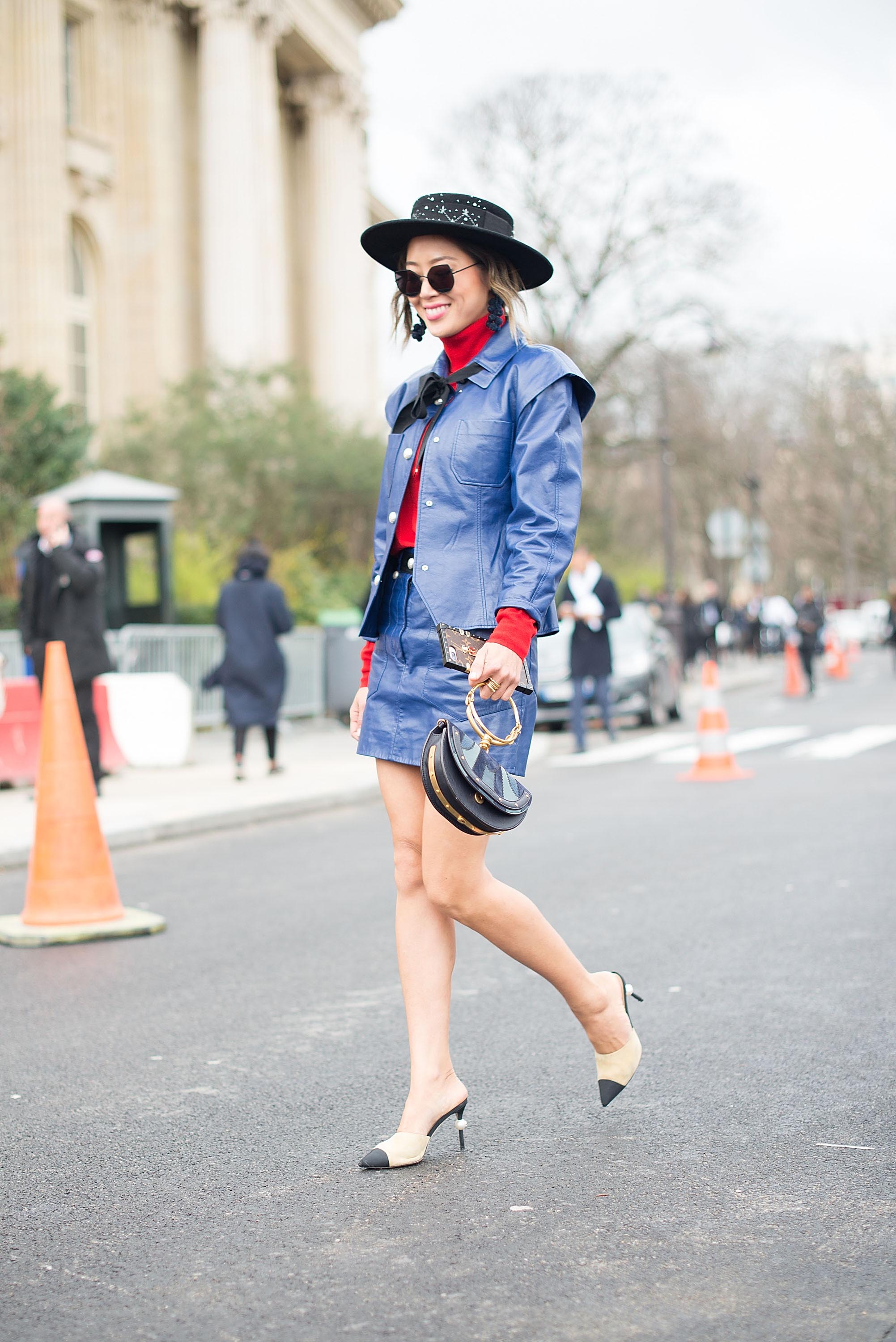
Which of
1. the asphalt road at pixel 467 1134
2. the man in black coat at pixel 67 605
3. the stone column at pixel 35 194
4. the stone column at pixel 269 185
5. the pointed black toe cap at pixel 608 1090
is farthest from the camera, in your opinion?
the stone column at pixel 269 185

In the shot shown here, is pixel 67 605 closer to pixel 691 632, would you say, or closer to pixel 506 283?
pixel 506 283

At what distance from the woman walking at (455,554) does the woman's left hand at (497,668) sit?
0.03m

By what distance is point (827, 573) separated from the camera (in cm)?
7456

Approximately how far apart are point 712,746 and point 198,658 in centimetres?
623

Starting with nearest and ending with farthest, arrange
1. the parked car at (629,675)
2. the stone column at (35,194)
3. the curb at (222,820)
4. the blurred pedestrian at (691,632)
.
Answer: the curb at (222,820), the parked car at (629,675), the stone column at (35,194), the blurred pedestrian at (691,632)

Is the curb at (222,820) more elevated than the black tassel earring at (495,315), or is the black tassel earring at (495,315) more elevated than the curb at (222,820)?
the black tassel earring at (495,315)

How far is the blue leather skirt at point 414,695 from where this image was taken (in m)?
3.55

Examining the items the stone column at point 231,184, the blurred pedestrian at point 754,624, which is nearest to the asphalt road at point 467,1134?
the stone column at point 231,184

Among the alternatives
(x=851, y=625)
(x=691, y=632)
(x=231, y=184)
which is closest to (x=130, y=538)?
(x=691, y=632)

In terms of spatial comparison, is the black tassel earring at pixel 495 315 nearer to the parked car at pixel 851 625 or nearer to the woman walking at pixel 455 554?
the woman walking at pixel 455 554

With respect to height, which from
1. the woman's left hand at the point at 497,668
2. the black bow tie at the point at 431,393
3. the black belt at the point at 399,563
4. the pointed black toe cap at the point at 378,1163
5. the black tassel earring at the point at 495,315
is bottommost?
the pointed black toe cap at the point at 378,1163

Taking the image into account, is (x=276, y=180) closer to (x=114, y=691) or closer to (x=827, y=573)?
(x=114, y=691)

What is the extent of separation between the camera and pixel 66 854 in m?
6.78

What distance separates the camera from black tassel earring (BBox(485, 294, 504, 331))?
3.69 meters
